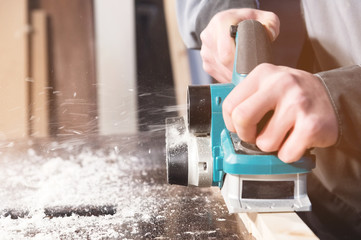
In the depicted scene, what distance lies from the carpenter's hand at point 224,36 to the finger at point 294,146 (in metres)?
0.38

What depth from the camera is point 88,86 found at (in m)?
2.68

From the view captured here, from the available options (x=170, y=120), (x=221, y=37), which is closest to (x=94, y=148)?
(x=170, y=120)

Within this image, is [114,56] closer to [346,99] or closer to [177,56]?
[177,56]

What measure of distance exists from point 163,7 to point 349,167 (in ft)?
6.59

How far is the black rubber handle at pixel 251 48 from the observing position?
Answer: 73 cm

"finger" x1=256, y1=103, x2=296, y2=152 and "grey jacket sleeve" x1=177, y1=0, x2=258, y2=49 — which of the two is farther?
"grey jacket sleeve" x1=177, y1=0, x2=258, y2=49

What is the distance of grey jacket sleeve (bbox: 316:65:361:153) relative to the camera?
0.66 meters

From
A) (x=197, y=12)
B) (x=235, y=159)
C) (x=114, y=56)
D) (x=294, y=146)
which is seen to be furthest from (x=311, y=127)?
(x=114, y=56)

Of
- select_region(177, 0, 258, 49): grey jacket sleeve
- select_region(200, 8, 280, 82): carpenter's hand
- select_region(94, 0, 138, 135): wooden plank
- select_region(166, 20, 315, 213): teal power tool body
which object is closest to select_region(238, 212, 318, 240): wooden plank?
select_region(166, 20, 315, 213): teal power tool body

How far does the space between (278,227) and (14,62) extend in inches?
86.5

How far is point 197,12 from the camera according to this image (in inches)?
53.4

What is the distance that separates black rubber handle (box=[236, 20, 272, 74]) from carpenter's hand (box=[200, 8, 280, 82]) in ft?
0.49

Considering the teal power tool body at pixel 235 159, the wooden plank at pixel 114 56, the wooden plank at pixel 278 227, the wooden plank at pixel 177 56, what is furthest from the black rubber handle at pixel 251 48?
the wooden plank at pixel 114 56

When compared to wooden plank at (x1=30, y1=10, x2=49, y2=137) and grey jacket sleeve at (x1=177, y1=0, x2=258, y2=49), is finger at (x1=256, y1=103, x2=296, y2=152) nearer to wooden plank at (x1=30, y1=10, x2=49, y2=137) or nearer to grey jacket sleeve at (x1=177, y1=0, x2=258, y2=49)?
grey jacket sleeve at (x1=177, y1=0, x2=258, y2=49)
